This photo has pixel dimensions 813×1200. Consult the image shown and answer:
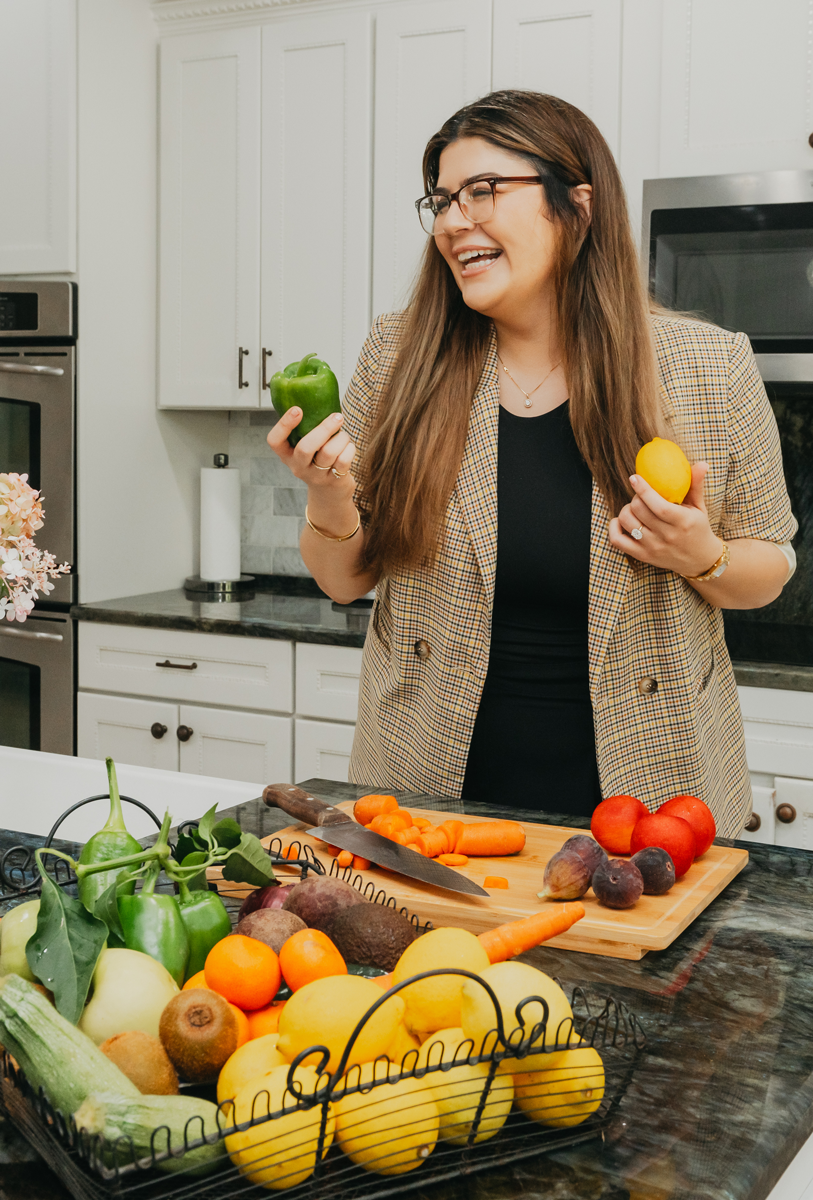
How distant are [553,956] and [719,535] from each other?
0.74 metres

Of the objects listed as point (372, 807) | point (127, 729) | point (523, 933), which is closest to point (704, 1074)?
point (523, 933)

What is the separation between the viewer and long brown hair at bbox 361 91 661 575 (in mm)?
1421

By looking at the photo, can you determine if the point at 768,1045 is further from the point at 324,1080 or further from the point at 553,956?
the point at 324,1080

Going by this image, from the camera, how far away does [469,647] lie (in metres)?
1.45

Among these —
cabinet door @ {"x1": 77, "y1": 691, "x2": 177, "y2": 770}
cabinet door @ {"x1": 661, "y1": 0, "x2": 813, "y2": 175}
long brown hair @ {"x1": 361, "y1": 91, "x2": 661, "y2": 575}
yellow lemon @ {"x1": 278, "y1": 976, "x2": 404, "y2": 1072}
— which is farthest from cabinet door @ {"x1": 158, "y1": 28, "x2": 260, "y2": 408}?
yellow lemon @ {"x1": 278, "y1": 976, "x2": 404, "y2": 1072}

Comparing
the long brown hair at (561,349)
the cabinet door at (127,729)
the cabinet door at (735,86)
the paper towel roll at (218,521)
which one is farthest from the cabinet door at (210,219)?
the long brown hair at (561,349)

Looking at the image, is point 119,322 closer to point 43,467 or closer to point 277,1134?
point 43,467

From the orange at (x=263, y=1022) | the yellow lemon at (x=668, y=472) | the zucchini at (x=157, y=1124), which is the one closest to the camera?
the zucchini at (x=157, y=1124)

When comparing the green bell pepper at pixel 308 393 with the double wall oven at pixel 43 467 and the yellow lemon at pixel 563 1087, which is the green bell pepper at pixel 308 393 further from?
the double wall oven at pixel 43 467

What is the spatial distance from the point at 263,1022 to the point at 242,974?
0.03 meters

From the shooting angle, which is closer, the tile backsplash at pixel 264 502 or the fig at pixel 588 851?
the fig at pixel 588 851

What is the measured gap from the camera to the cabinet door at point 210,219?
10.1ft

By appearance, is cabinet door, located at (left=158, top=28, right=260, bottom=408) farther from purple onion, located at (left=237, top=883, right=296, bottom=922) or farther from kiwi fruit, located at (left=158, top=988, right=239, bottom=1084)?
kiwi fruit, located at (left=158, top=988, right=239, bottom=1084)

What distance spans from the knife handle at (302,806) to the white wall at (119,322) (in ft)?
6.46
